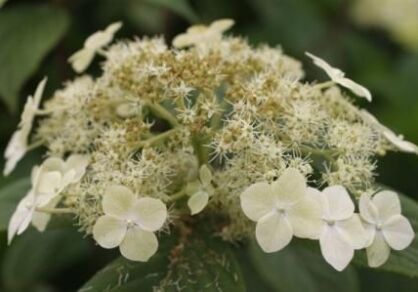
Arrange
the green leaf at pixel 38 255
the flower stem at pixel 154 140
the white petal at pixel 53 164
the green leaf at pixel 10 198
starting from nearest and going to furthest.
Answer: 1. the flower stem at pixel 154 140
2. the white petal at pixel 53 164
3. the green leaf at pixel 10 198
4. the green leaf at pixel 38 255

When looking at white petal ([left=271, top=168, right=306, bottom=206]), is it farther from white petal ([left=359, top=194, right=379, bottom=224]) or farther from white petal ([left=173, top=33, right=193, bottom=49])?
white petal ([left=173, top=33, right=193, bottom=49])

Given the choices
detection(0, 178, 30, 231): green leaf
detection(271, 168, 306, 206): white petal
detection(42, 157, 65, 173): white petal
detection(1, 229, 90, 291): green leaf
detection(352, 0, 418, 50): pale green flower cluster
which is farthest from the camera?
detection(352, 0, 418, 50): pale green flower cluster

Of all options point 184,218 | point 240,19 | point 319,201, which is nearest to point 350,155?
point 319,201

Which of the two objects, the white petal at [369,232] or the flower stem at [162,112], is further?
the flower stem at [162,112]

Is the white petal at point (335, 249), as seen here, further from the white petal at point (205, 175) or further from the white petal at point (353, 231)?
the white petal at point (205, 175)

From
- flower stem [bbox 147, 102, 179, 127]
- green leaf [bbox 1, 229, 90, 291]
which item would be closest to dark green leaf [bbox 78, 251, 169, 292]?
flower stem [bbox 147, 102, 179, 127]

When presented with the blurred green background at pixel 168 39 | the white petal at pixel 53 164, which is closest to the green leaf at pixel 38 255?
the blurred green background at pixel 168 39

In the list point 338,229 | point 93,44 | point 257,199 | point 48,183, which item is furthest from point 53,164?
point 338,229

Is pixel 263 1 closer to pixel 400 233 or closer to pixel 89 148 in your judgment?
pixel 89 148
